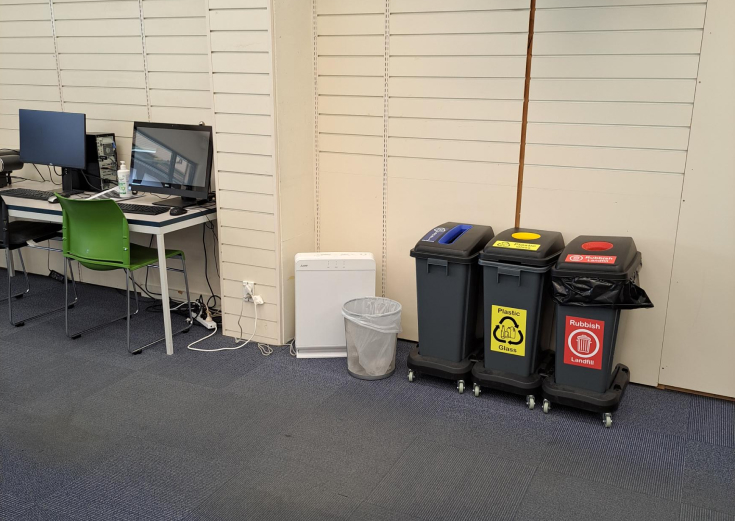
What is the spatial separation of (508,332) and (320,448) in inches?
43.0

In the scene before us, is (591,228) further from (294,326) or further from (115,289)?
(115,289)

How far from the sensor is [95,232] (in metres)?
3.76

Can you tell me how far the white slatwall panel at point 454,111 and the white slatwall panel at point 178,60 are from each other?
1278 mm

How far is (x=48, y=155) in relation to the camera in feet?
14.5

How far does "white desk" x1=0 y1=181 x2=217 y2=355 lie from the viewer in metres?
3.66

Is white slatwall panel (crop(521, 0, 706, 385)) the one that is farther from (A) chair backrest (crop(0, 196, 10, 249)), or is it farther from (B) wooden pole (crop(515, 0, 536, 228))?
(A) chair backrest (crop(0, 196, 10, 249))

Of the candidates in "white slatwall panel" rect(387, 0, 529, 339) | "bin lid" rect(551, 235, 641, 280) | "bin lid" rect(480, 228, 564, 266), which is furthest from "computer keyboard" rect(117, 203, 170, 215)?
"bin lid" rect(551, 235, 641, 280)

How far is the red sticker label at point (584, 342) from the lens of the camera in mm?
3002

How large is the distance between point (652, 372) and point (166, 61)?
351 centimetres

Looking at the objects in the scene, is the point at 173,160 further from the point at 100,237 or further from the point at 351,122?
the point at 351,122

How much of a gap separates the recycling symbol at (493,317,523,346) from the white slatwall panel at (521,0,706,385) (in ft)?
1.67

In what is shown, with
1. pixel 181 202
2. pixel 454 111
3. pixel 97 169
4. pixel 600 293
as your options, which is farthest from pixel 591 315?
pixel 97 169

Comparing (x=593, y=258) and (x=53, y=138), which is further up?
(x=53, y=138)

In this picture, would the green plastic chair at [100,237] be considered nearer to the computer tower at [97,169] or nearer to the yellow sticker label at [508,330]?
the computer tower at [97,169]
